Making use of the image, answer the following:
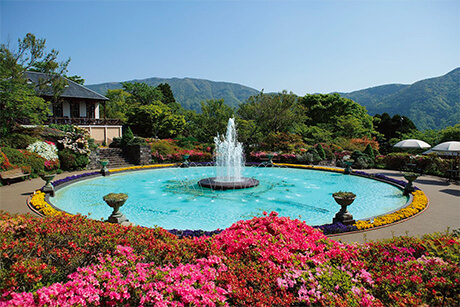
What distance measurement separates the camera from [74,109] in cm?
2852

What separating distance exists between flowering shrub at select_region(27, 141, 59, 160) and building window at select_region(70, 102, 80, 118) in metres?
13.0

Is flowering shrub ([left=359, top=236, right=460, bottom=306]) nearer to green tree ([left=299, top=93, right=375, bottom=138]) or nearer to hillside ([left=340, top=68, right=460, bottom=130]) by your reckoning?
green tree ([left=299, top=93, right=375, bottom=138])

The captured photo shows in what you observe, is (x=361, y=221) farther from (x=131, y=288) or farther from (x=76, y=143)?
(x=76, y=143)

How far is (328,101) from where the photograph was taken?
42.1 metres

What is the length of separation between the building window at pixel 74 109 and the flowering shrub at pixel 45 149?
13.0 metres

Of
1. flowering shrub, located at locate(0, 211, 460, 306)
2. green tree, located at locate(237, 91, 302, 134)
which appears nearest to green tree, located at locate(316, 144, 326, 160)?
green tree, located at locate(237, 91, 302, 134)

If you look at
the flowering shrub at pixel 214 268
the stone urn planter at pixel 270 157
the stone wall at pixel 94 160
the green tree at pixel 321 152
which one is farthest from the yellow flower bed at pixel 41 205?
the green tree at pixel 321 152

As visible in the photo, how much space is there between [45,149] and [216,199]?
1199 cm

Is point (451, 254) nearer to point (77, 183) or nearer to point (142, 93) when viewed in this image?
point (77, 183)

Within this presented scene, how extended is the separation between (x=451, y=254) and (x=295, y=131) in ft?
87.9

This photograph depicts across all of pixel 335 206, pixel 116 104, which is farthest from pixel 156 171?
pixel 116 104

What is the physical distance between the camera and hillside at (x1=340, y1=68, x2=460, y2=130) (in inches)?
2854

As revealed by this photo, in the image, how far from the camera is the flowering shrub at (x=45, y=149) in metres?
15.8

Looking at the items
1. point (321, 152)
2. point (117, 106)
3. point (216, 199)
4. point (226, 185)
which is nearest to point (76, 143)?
point (226, 185)
